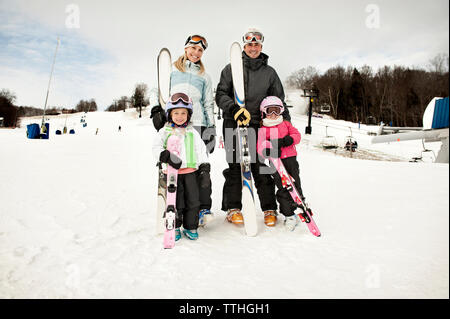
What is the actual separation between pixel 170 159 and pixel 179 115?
45cm

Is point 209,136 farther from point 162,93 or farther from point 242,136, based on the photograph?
point 162,93

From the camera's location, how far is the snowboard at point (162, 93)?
267cm

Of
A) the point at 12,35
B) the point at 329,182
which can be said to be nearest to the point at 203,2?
the point at 12,35

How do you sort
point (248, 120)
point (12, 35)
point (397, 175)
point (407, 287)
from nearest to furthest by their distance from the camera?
point (407, 287) → point (12, 35) → point (248, 120) → point (397, 175)

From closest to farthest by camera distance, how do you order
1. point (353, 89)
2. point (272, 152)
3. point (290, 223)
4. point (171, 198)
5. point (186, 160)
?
point (171, 198) < point (186, 160) < point (290, 223) < point (272, 152) < point (353, 89)

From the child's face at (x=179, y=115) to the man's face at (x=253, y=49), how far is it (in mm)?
1070

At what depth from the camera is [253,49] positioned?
2.96 m

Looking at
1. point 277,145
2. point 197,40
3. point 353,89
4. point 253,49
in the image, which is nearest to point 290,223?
point 277,145

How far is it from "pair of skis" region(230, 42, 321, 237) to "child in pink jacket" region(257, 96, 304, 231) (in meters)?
0.10

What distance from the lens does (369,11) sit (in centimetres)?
210

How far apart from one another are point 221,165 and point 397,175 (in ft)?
14.0

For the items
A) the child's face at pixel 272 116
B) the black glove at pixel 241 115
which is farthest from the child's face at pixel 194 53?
the child's face at pixel 272 116

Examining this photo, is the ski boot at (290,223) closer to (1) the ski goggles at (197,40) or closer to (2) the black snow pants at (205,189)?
(2) the black snow pants at (205,189)

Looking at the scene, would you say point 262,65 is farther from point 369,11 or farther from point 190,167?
point 190,167
